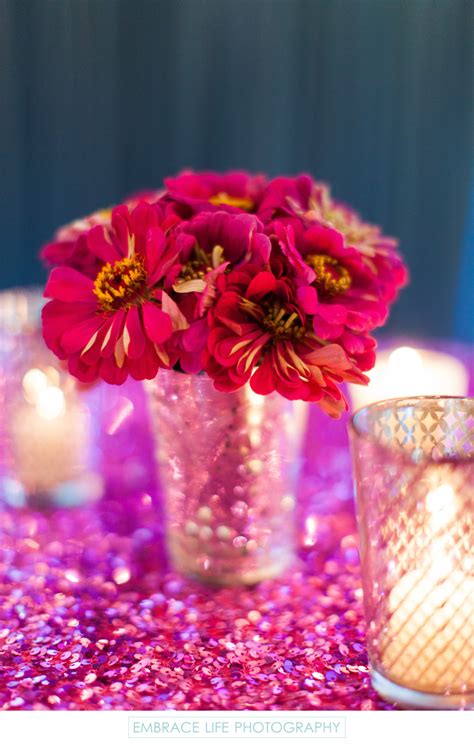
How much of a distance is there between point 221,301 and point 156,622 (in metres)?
0.18

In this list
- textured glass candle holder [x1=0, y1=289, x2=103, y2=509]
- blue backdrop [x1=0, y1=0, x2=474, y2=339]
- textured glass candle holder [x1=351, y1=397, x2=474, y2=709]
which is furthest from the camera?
blue backdrop [x1=0, y1=0, x2=474, y2=339]

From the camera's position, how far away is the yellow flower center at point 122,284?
1.32ft

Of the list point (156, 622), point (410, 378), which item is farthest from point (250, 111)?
point (156, 622)

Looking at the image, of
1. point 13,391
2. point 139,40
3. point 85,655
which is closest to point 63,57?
point 139,40

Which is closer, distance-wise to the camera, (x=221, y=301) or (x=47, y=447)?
(x=221, y=301)

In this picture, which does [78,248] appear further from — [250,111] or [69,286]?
[250,111]

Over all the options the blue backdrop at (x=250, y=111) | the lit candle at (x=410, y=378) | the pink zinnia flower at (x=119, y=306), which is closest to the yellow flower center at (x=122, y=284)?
the pink zinnia flower at (x=119, y=306)

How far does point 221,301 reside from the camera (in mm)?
378

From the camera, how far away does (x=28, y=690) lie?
0.36m

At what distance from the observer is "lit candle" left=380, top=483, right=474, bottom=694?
13.1 inches

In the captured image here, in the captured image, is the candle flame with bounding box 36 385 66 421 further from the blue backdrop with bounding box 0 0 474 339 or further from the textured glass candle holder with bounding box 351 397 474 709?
the blue backdrop with bounding box 0 0 474 339

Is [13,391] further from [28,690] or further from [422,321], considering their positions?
[422,321]

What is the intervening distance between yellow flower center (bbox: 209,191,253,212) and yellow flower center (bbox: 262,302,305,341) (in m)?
0.11

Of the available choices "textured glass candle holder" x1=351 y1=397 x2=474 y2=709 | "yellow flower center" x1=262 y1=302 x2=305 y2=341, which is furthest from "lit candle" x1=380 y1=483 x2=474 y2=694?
"yellow flower center" x1=262 y1=302 x2=305 y2=341
